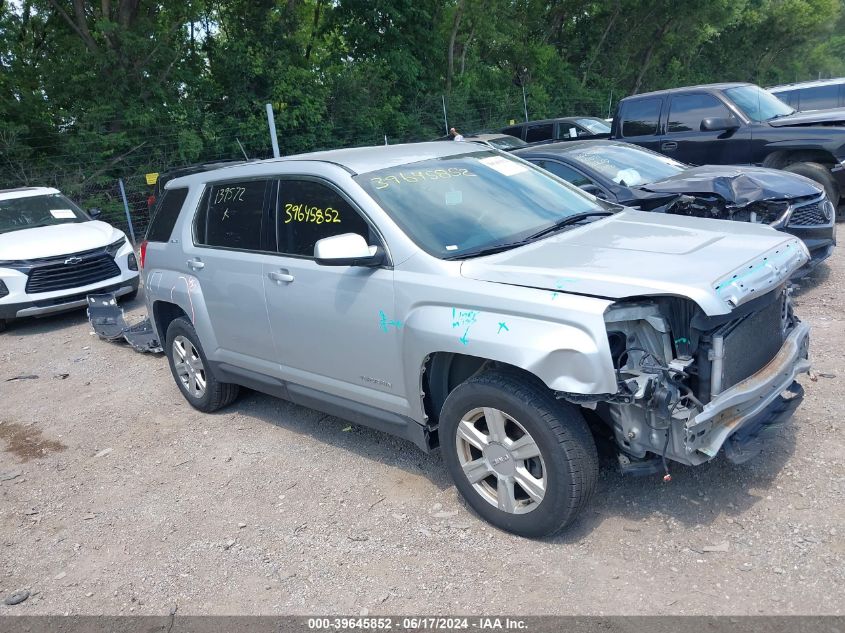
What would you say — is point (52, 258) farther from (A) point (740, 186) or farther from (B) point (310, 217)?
(A) point (740, 186)

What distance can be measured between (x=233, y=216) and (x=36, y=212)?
6500 mm

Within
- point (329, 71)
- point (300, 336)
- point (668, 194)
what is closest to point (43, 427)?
point (300, 336)

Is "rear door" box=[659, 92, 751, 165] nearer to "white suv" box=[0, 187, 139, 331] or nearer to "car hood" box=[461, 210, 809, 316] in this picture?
"car hood" box=[461, 210, 809, 316]

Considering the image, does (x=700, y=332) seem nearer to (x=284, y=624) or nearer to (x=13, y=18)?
(x=284, y=624)

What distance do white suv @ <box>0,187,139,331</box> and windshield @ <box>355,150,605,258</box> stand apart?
6406 millimetres

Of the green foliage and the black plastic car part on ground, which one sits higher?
the green foliage

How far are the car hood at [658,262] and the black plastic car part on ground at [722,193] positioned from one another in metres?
2.59

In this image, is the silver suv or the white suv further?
the white suv

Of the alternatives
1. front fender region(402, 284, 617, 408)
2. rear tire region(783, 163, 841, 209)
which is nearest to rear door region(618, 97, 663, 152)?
rear tire region(783, 163, 841, 209)

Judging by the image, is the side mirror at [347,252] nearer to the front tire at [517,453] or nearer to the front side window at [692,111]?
the front tire at [517,453]

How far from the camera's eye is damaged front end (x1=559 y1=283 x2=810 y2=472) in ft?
10.1

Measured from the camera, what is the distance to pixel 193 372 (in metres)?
5.68

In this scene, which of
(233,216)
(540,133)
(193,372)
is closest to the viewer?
(233,216)

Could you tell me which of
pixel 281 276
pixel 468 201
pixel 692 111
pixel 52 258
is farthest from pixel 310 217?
pixel 692 111
